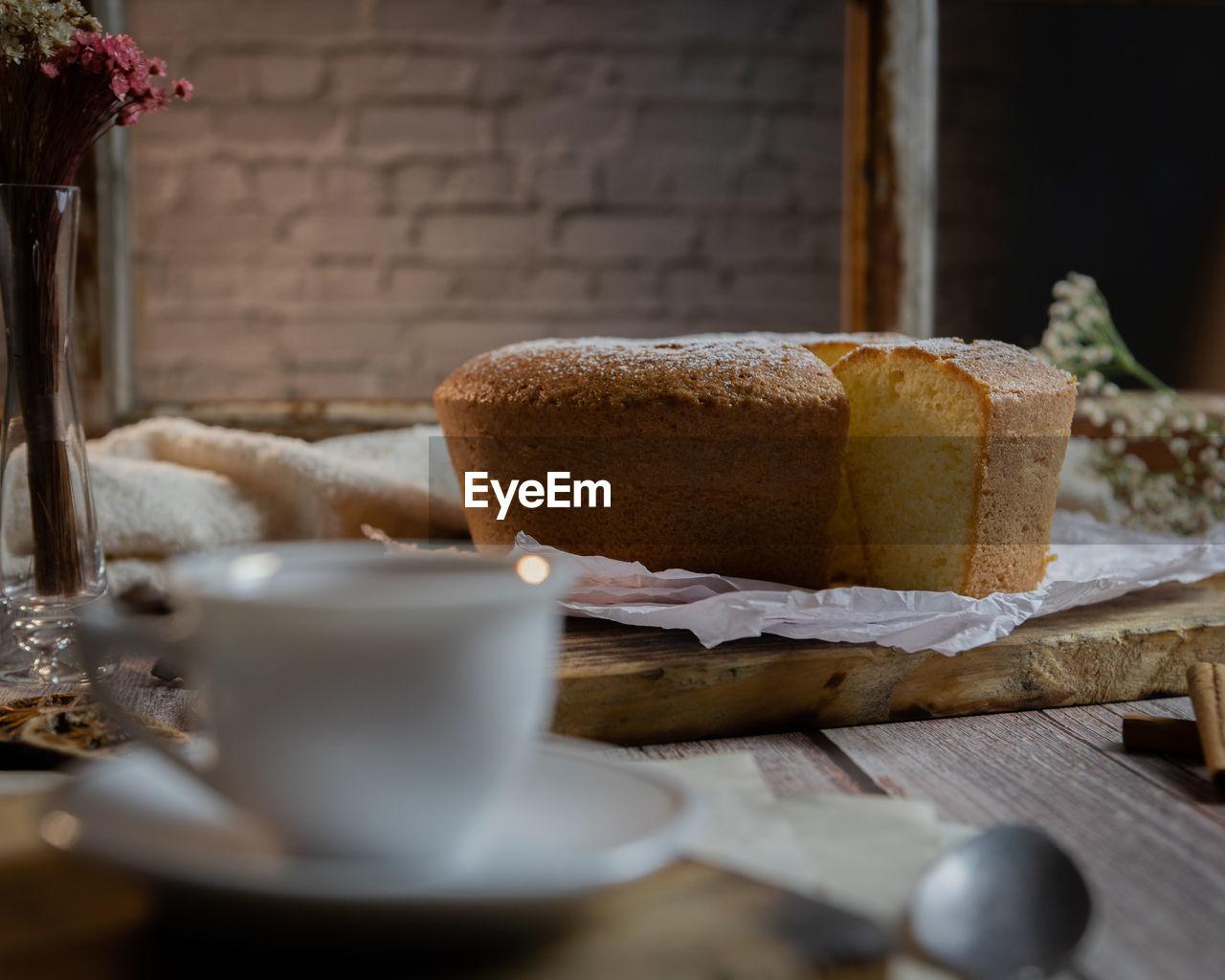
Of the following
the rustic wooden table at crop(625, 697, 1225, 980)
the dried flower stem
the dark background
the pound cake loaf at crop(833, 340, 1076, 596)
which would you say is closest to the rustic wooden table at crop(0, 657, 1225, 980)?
the rustic wooden table at crop(625, 697, 1225, 980)

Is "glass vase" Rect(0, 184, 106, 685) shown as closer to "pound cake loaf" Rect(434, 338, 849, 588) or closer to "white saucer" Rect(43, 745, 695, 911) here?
"pound cake loaf" Rect(434, 338, 849, 588)

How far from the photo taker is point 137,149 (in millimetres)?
2881

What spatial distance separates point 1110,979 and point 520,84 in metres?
2.79

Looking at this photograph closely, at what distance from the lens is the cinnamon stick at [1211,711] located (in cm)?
70

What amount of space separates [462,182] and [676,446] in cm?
208

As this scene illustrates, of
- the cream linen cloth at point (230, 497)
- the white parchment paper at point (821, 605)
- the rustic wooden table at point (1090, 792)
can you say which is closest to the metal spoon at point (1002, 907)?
the rustic wooden table at point (1090, 792)

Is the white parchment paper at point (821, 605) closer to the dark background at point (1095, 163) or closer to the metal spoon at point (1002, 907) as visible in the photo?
the metal spoon at point (1002, 907)

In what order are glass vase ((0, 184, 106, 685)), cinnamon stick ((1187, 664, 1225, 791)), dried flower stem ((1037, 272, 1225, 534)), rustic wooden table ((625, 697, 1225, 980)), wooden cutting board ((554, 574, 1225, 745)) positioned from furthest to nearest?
dried flower stem ((1037, 272, 1225, 534)) < glass vase ((0, 184, 106, 685)) < wooden cutting board ((554, 574, 1225, 745)) < cinnamon stick ((1187, 664, 1225, 791)) < rustic wooden table ((625, 697, 1225, 980))

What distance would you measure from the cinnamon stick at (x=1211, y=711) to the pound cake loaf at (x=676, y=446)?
14.7 inches

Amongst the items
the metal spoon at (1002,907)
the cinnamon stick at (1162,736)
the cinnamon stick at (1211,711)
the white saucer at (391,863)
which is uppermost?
the white saucer at (391,863)

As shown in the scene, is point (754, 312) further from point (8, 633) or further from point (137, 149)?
point (8, 633)

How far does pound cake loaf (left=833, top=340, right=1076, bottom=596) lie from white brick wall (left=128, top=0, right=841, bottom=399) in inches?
78.1

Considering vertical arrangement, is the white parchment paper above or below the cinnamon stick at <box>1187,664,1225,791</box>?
above

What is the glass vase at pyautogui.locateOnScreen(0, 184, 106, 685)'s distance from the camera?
922mm
